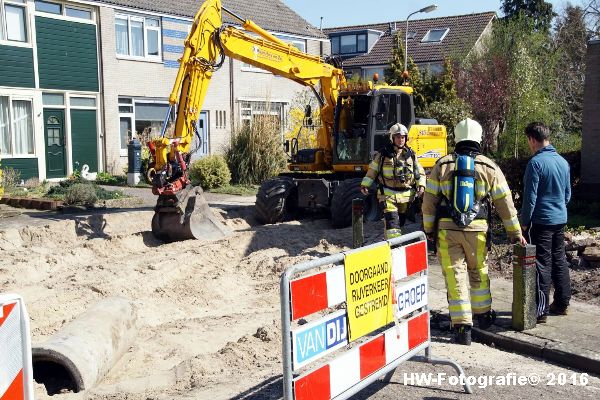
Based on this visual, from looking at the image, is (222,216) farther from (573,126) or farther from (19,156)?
(573,126)

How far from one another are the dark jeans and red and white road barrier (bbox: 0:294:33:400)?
196 inches

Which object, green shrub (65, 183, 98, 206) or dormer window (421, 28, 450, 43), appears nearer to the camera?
green shrub (65, 183, 98, 206)

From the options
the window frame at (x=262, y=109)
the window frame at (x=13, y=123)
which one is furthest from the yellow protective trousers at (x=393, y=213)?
the window frame at (x=13, y=123)

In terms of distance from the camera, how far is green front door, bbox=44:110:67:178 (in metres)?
20.2

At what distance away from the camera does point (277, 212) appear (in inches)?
509

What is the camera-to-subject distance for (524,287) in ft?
21.2

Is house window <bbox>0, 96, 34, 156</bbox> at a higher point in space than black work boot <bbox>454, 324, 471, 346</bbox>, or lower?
higher

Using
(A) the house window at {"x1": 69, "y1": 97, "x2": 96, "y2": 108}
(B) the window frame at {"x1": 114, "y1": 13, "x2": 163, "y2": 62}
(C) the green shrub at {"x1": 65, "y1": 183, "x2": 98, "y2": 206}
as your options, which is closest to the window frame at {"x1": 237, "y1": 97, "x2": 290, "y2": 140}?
(B) the window frame at {"x1": 114, "y1": 13, "x2": 163, "y2": 62}

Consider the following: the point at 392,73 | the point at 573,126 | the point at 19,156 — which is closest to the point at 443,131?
the point at 19,156

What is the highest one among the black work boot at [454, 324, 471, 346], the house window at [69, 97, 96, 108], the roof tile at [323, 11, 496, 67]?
the roof tile at [323, 11, 496, 67]

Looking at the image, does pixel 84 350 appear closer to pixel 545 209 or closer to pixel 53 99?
pixel 545 209

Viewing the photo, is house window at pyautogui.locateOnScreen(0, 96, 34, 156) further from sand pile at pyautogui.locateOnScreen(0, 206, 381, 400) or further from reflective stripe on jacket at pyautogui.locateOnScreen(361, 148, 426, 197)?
reflective stripe on jacket at pyautogui.locateOnScreen(361, 148, 426, 197)

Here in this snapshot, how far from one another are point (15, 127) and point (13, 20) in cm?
301

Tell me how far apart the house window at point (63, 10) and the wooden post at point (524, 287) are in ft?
57.2
